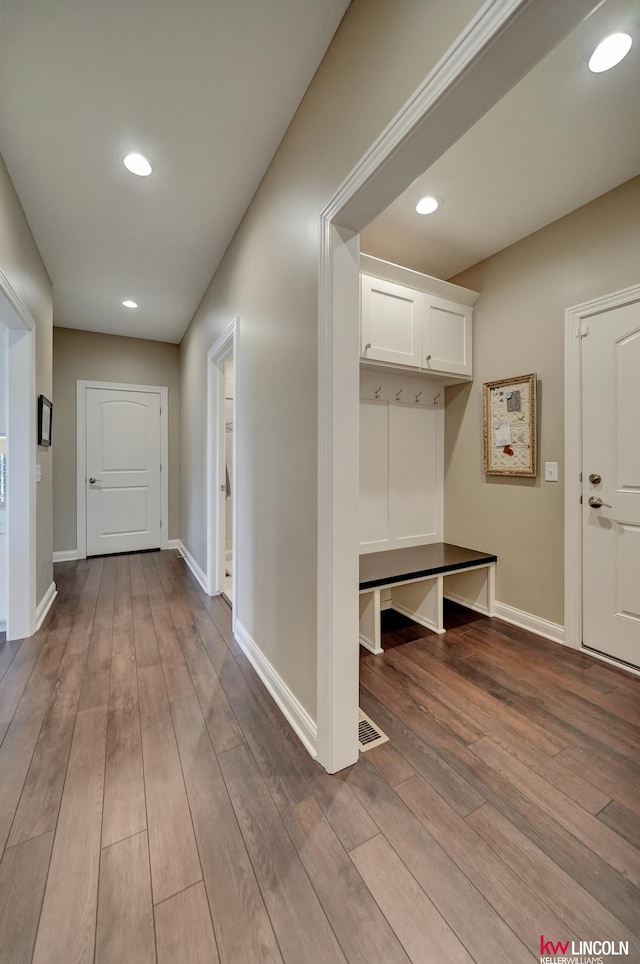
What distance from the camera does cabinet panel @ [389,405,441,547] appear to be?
298 cm

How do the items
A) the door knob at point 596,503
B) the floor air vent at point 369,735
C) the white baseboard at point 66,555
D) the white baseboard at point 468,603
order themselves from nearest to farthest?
the floor air vent at point 369,735
the door knob at point 596,503
the white baseboard at point 468,603
the white baseboard at point 66,555

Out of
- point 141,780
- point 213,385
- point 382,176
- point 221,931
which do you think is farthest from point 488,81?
point 213,385

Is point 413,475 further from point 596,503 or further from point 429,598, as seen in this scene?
point 596,503

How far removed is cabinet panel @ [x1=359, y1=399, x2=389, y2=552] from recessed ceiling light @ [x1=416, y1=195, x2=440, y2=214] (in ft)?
3.86

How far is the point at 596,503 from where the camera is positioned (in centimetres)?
227

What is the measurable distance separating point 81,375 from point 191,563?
2673mm

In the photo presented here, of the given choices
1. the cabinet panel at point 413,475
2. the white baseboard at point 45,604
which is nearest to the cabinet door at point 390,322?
the cabinet panel at point 413,475

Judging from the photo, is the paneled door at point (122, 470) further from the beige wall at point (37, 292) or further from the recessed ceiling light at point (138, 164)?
the recessed ceiling light at point (138, 164)

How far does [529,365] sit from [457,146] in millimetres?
1356

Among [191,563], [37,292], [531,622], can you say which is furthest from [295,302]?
[191,563]

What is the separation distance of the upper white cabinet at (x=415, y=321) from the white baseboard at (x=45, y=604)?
2.93 m

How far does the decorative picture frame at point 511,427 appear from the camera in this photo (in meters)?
2.57

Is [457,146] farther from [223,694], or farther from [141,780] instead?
[141,780]

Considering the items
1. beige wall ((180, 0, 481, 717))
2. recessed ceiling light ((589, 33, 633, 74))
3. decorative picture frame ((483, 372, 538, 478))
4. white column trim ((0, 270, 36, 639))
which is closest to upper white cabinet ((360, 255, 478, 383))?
decorative picture frame ((483, 372, 538, 478))
